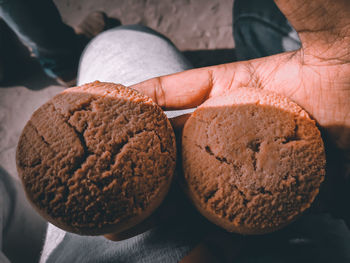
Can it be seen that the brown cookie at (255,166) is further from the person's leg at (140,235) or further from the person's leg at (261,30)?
the person's leg at (261,30)

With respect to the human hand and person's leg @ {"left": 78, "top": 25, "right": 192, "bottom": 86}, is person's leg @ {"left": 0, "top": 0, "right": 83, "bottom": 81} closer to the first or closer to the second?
person's leg @ {"left": 78, "top": 25, "right": 192, "bottom": 86}

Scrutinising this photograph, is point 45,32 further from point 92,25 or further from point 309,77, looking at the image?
point 309,77

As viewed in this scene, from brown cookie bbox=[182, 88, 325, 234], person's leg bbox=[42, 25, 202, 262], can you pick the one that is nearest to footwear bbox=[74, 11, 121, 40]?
person's leg bbox=[42, 25, 202, 262]

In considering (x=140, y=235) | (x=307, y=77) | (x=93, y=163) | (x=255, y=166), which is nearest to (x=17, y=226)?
(x=140, y=235)

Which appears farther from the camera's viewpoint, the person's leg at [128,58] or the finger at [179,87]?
the person's leg at [128,58]

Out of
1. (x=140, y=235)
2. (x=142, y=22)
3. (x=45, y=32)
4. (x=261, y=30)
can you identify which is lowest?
(x=140, y=235)

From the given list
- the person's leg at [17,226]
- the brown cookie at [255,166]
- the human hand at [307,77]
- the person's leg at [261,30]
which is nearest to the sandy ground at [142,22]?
the person's leg at [17,226]

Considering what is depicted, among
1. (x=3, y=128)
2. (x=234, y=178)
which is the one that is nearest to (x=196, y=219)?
(x=234, y=178)
